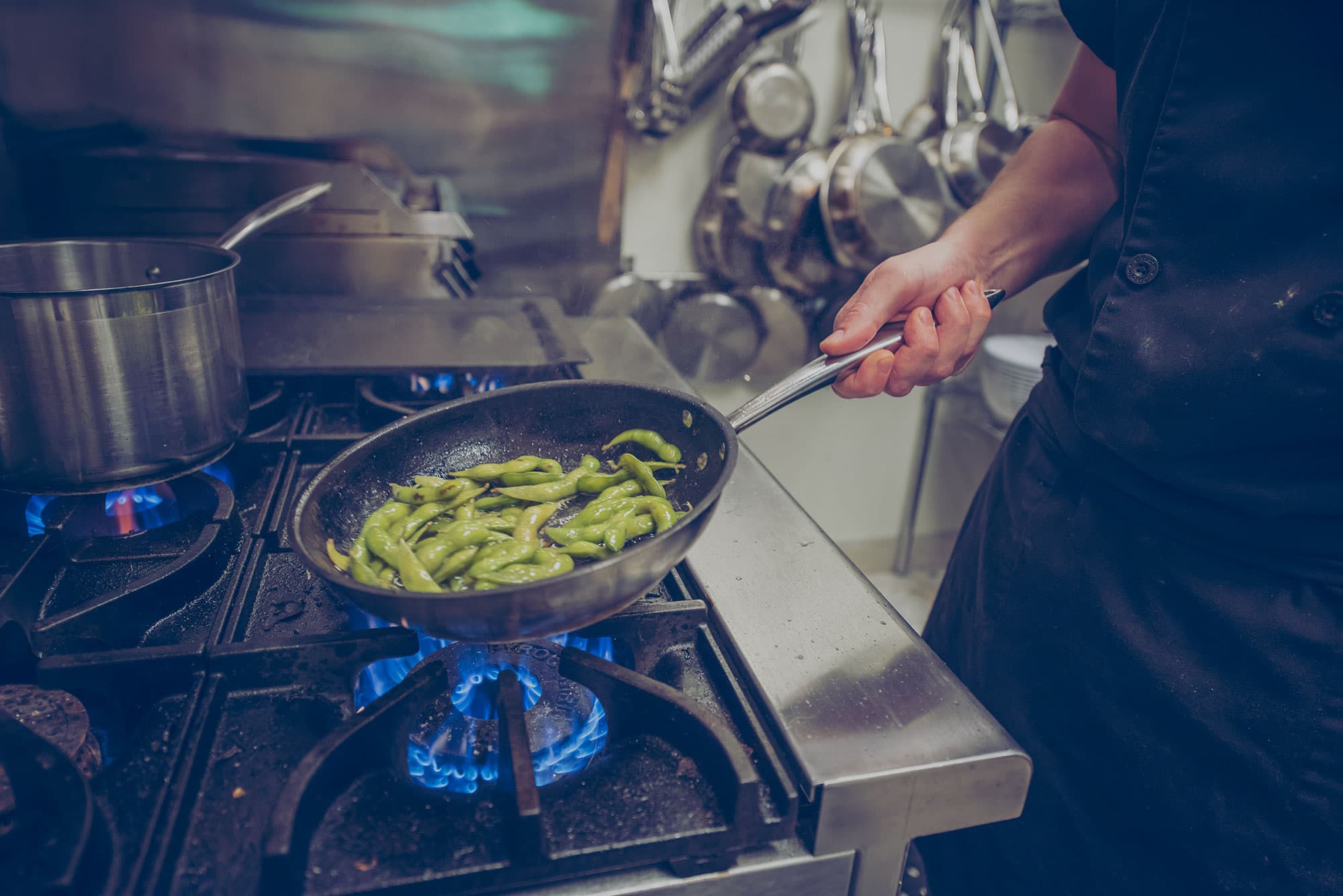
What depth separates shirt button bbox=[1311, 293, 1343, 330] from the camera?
0.75 metres

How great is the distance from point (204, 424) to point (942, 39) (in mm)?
2380

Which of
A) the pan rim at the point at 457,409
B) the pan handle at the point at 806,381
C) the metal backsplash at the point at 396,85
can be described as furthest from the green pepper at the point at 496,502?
the metal backsplash at the point at 396,85

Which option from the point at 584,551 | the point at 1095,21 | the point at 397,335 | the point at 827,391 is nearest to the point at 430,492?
the point at 584,551

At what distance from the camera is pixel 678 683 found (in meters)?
0.70

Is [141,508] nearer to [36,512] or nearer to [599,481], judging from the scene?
[36,512]

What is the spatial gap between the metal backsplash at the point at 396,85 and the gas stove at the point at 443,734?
3.85ft

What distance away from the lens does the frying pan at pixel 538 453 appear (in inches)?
22.9

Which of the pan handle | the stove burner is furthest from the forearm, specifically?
the stove burner

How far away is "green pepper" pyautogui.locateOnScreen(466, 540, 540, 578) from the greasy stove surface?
3.1 inches

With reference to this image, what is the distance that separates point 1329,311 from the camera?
752mm

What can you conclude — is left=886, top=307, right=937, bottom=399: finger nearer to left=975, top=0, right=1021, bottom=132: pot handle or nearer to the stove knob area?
the stove knob area

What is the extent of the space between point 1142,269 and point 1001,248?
0.76ft

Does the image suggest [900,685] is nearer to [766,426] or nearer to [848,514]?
[766,426]

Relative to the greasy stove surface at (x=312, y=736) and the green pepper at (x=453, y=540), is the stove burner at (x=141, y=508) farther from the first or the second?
the green pepper at (x=453, y=540)
